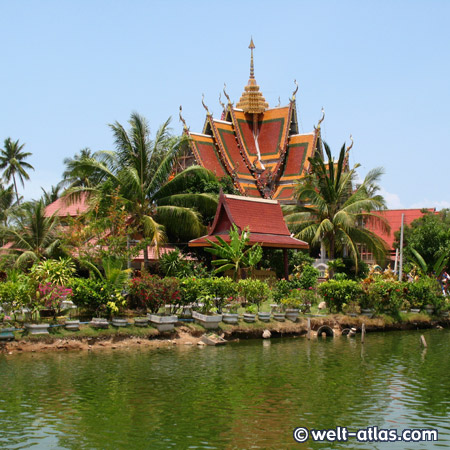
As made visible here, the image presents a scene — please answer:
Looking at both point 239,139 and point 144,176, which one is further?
point 239,139

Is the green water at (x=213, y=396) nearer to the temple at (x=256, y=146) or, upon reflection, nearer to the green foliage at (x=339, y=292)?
the green foliage at (x=339, y=292)

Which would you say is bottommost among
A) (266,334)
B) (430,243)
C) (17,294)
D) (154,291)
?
(266,334)

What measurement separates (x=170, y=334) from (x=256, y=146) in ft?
86.5

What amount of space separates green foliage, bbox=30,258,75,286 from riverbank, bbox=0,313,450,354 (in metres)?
1.36

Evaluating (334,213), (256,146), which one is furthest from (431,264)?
(256,146)

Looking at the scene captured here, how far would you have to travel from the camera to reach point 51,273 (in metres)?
16.3

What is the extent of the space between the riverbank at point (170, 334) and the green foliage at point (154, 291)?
0.83 meters

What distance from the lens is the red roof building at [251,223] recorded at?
76.8ft

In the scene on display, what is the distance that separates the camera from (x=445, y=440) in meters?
8.94

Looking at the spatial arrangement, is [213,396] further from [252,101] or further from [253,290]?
[252,101]

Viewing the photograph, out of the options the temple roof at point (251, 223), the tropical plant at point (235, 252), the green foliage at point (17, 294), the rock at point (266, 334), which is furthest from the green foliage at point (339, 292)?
the green foliage at point (17, 294)

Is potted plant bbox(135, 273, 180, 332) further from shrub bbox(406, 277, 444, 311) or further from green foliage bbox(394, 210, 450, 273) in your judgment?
green foliage bbox(394, 210, 450, 273)

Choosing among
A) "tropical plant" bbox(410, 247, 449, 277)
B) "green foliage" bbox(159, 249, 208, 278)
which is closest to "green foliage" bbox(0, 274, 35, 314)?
"green foliage" bbox(159, 249, 208, 278)

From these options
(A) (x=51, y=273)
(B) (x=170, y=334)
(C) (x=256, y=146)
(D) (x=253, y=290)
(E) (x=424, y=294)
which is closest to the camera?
(A) (x=51, y=273)
